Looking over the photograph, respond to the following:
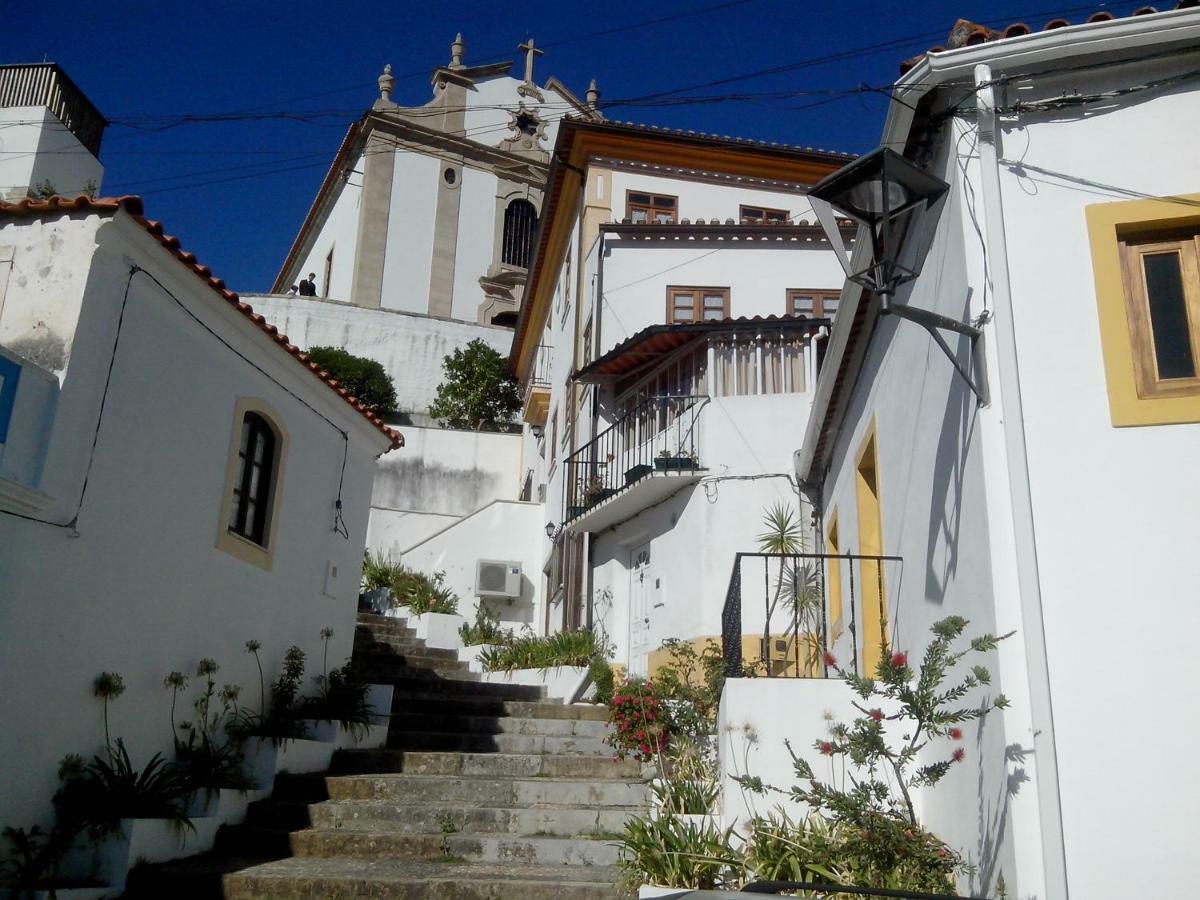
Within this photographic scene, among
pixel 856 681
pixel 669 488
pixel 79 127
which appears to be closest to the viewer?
pixel 856 681

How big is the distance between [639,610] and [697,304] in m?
6.18

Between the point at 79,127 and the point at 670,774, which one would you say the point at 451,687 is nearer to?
the point at 670,774

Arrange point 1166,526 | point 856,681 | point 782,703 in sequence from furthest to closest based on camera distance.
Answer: point 782,703 → point 856,681 → point 1166,526

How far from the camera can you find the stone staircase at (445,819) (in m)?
7.73

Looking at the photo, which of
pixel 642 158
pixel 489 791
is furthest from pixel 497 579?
pixel 489 791

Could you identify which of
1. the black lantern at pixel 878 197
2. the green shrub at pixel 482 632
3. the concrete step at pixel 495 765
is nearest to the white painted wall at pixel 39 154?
the green shrub at pixel 482 632

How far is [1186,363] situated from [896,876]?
3133 millimetres

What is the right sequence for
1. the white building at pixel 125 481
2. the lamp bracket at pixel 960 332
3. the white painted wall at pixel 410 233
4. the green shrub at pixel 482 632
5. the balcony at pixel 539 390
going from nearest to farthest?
1. the lamp bracket at pixel 960 332
2. the white building at pixel 125 481
3. the green shrub at pixel 482 632
4. the balcony at pixel 539 390
5. the white painted wall at pixel 410 233

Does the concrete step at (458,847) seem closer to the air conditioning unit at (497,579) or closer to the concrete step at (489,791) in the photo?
the concrete step at (489,791)

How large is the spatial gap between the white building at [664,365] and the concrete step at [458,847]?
6196mm

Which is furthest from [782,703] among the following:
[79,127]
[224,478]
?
[79,127]

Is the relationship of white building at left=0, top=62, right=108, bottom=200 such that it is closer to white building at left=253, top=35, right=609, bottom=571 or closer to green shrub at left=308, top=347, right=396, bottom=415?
green shrub at left=308, top=347, right=396, bottom=415

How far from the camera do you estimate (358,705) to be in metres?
11.4

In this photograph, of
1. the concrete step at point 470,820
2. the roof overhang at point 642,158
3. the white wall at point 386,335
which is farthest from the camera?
the white wall at point 386,335
